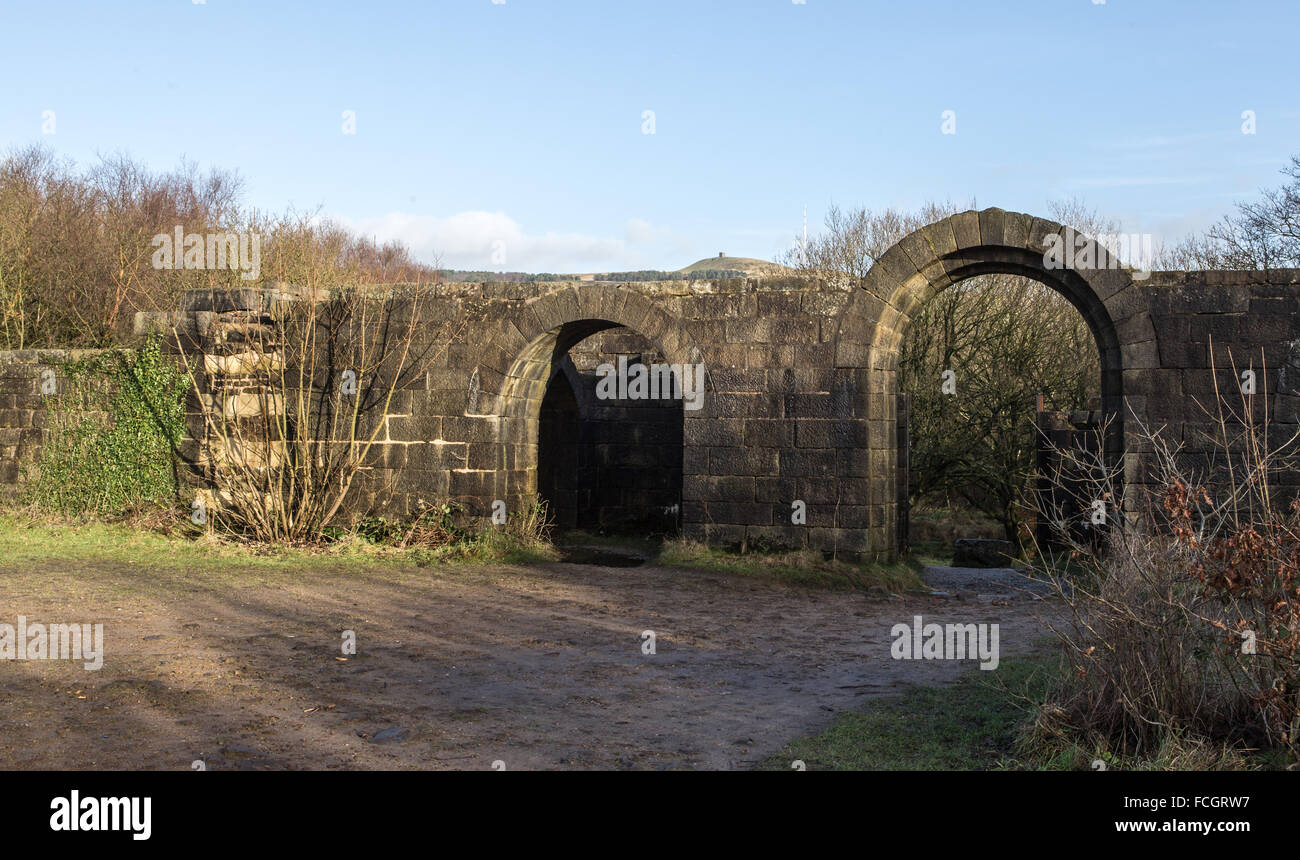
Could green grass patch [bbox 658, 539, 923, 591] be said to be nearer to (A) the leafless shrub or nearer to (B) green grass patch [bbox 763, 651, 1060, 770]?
(B) green grass patch [bbox 763, 651, 1060, 770]

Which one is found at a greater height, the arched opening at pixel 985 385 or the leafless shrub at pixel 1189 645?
the arched opening at pixel 985 385

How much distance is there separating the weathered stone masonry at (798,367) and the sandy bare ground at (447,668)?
121cm

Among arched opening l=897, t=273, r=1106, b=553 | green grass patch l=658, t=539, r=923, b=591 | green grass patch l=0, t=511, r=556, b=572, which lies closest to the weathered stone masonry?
green grass patch l=658, t=539, r=923, b=591

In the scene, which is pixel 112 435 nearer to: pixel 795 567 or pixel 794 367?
pixel 794 367

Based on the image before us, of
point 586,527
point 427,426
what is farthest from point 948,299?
point 427,426

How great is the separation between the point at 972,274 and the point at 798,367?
2.12m

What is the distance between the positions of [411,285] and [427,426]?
1.62 m

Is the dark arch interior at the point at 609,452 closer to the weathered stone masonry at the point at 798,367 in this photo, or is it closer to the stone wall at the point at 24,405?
the weathered stone masonry at the point at 798,367

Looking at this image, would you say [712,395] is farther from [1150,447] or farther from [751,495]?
[1150,447]

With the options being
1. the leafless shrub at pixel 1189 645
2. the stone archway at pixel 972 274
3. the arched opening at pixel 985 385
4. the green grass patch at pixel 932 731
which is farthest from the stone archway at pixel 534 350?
the leafless shrub at pixel 1189 645

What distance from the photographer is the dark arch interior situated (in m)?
15.4

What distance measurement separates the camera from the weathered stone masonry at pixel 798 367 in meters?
9.68

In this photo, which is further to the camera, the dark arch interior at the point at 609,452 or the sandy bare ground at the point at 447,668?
the dark arch interior at the point at 609,452

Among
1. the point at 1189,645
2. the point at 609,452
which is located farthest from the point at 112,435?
the point at 1189,645
